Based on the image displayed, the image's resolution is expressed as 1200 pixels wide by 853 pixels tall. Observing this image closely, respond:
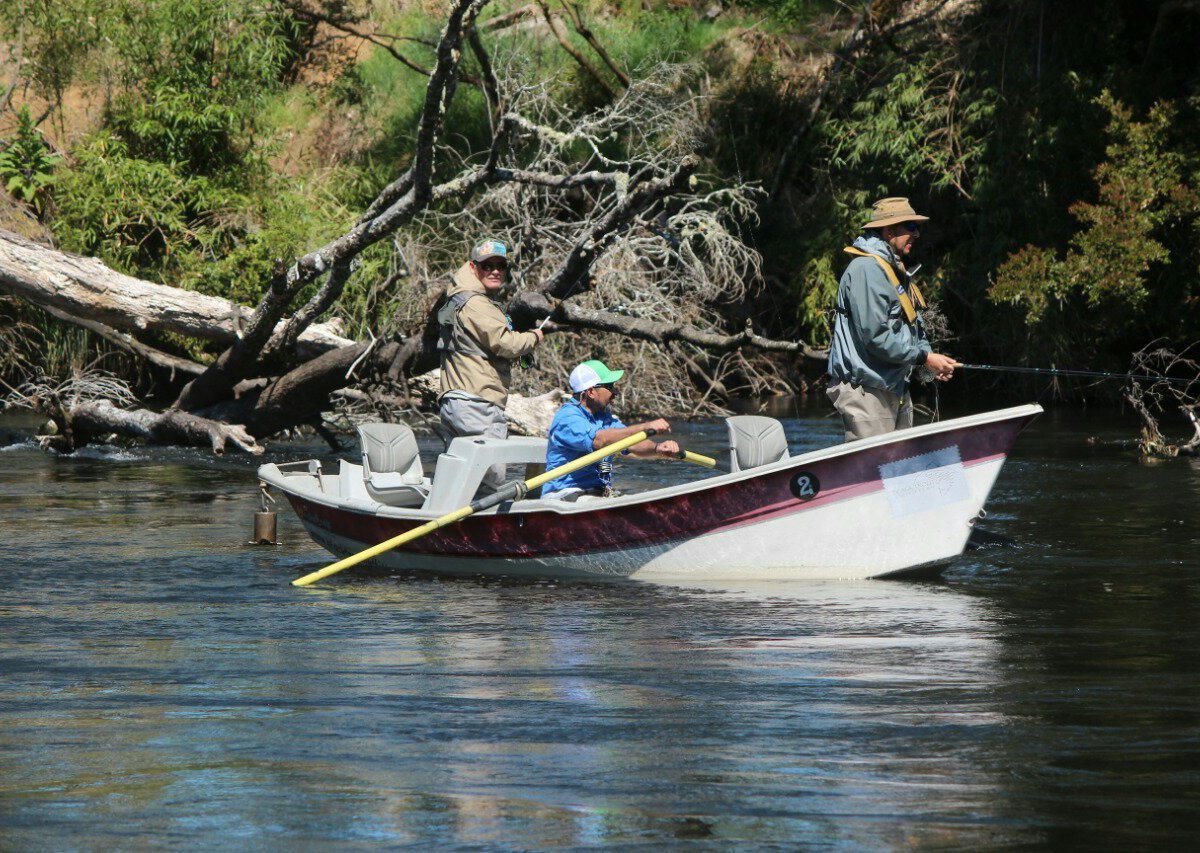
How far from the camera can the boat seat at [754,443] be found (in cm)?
895

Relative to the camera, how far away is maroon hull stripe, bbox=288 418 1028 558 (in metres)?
8.28

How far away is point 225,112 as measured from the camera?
2030 centimetres

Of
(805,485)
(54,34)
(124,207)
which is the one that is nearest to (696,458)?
(805,485)

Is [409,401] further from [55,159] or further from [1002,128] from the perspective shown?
[1002,128]

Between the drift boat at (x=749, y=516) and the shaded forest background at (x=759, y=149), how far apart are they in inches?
311

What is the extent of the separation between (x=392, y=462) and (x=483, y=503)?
144cm

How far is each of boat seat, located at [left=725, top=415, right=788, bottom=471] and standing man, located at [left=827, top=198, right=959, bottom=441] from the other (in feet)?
1.31

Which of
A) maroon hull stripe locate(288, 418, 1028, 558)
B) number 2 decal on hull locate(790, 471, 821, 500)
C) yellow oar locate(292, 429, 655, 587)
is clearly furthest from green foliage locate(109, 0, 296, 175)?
number 2 decal on hull locate(790, 471, 821, 500)

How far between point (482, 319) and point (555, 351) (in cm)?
878

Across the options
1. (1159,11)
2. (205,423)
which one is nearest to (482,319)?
(205,423)

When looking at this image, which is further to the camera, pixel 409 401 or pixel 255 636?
pixel 409 401

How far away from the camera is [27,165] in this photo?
787 inches

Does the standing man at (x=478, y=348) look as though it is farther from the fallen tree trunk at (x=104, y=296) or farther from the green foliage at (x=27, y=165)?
the green foliage at (x=27, y=165)

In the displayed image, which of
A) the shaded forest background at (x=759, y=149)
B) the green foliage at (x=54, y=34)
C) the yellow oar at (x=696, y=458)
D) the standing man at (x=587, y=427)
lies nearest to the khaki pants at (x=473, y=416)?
the standing man at (x=587, y=427)
